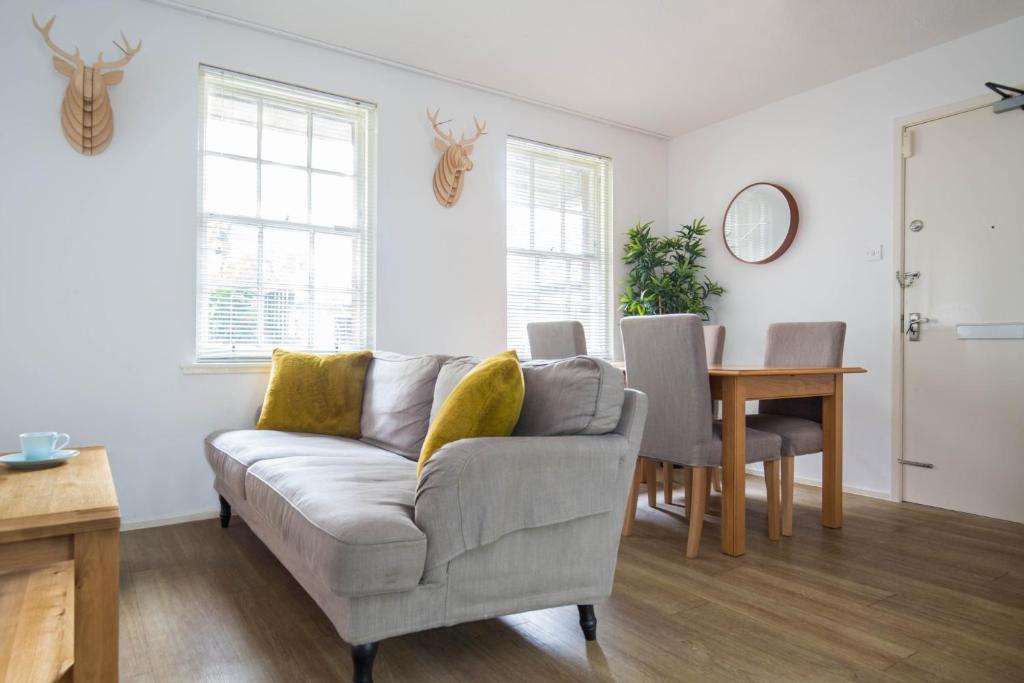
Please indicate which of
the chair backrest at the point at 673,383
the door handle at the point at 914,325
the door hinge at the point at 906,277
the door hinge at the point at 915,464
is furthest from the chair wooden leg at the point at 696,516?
the door hinge at the point at 906,277

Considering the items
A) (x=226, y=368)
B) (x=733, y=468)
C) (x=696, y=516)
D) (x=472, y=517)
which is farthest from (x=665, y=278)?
(x=472, y=517)

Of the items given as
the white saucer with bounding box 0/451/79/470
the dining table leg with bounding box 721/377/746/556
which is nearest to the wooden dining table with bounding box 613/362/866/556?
the dining table leg with bounding box 721/377/746/556

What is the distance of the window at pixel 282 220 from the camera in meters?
3.31

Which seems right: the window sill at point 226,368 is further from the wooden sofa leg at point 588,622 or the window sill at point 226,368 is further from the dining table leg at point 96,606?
the wooden sofa leg at point 588,622

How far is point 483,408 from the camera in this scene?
1808 millimetres

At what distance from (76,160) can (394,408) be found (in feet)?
6.15

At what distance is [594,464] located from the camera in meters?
1.82

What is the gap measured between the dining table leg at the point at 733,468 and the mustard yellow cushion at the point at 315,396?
1.64 m

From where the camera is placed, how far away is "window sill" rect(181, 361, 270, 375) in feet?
10.4

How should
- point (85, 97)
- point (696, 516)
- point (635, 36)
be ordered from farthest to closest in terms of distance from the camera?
point (635, 36), point (85, 97), point (696, 516)

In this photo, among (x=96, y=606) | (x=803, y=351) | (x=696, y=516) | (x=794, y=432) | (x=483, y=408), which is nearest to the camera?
(x=96, y=606)

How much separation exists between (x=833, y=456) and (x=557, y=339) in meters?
1.47

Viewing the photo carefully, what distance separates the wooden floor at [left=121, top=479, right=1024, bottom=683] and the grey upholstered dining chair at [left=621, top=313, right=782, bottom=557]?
1.26 feet

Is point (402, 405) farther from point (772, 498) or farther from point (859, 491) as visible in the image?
point (859, 491)
